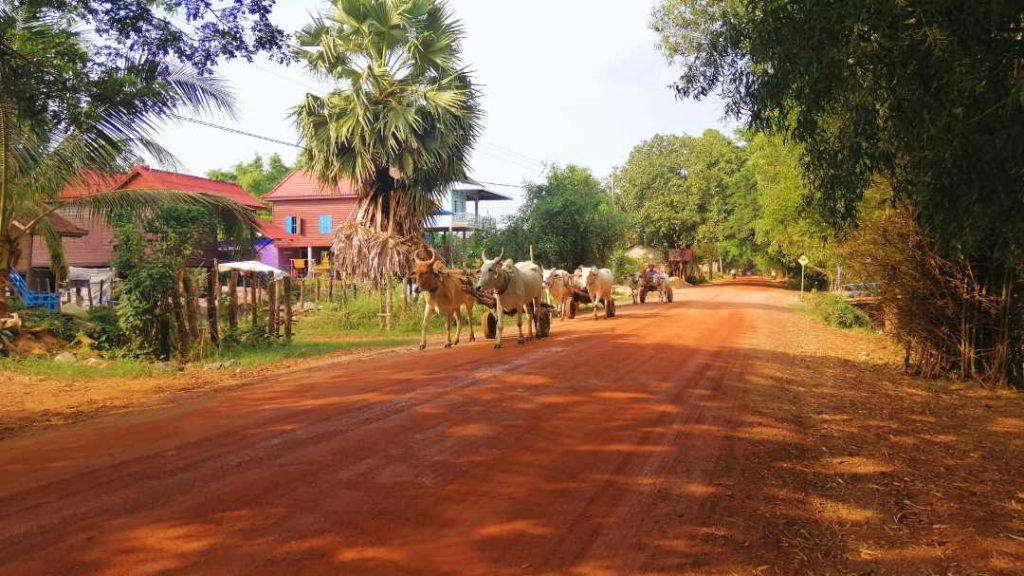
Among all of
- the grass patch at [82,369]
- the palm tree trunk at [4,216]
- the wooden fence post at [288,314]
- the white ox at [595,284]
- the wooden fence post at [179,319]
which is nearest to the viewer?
the grass patch at [82,369]

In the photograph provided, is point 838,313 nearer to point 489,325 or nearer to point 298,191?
point 489,325

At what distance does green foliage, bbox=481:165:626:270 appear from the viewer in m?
31.0

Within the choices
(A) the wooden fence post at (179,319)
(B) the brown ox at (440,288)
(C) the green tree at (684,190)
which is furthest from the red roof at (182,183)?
(C) the green tree at (684,190)

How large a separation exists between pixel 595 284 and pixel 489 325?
820 cm

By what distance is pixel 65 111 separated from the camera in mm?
9953

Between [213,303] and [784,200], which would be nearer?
[213,303]

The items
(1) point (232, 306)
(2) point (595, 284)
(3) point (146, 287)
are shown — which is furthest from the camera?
(2) point (595, 284)

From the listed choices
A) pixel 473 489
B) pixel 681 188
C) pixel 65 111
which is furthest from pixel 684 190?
pixel 473 489

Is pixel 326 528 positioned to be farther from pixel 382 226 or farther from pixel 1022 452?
pixel 382 226

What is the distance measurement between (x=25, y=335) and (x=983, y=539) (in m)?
15.3

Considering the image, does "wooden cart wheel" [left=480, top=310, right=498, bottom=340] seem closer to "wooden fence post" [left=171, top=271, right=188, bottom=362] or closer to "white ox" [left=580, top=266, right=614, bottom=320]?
"wooden fence post" [left=171, top=271, right=188, bottom=362]

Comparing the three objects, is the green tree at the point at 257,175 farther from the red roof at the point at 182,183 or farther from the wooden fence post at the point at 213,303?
the wooden fence post at the point at 213,303

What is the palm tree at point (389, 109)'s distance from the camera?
23281mm

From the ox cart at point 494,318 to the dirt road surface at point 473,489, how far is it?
5722 millimetres
